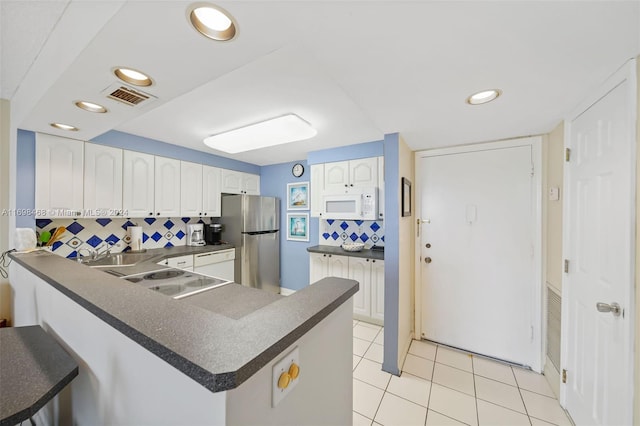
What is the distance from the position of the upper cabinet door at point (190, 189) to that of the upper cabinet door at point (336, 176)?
1.75 meters

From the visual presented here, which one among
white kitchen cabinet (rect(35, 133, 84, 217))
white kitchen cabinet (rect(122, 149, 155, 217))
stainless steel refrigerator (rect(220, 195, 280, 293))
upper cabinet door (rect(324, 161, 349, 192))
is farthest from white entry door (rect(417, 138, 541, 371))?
white kitchen cabinet (rect(35, 133, 84, 217))

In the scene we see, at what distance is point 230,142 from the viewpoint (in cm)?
244

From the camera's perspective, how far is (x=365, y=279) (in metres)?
2.96

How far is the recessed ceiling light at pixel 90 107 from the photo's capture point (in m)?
1.50

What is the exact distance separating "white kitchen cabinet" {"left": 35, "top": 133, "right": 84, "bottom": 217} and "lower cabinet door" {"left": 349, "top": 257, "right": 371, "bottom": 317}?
2.94m

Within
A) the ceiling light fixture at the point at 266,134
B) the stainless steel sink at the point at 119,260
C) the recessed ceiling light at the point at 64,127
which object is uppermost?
the ceiling light fixture at the point at 266,134

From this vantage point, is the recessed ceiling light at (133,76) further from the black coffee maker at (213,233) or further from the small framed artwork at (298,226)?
the small framed artwork at (298,226)

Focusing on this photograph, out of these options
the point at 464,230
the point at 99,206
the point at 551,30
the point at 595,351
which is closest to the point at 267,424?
the point at 551,30

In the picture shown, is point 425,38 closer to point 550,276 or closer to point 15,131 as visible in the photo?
point 550,276

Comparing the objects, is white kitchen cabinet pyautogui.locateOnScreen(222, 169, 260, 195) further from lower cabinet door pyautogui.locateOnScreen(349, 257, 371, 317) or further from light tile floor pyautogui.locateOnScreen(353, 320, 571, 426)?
light tile floor pyautogui.locateOnScreen(353, 320, 571, 426)

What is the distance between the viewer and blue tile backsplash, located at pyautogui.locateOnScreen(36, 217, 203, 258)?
243 centimetres

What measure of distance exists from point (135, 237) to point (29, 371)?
2214 millimetres

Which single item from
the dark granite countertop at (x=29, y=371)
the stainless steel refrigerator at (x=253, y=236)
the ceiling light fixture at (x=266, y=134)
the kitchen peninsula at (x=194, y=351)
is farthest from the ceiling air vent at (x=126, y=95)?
the stainless steel refrigerator at (x=253, y=236)

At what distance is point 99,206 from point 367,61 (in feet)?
9.52
